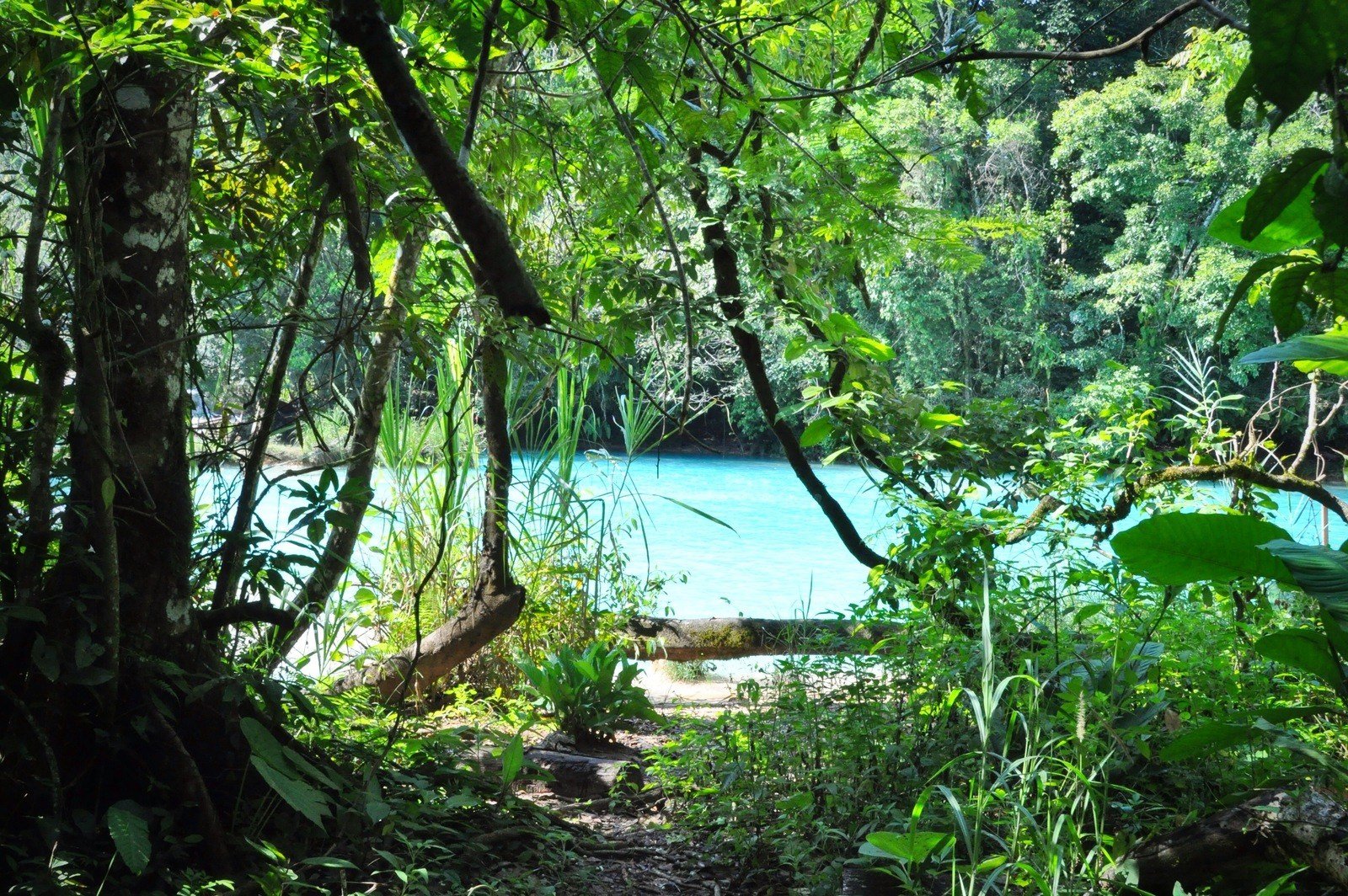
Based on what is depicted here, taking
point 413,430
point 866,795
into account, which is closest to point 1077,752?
point 866,795

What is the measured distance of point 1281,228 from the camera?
4.82ft

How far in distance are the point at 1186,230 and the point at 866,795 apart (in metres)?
17.4

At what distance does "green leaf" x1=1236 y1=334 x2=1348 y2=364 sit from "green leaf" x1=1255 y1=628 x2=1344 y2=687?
47 centimetres

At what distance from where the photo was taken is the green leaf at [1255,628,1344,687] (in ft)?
5.39

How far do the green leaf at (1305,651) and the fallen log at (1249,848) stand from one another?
0.67 feet

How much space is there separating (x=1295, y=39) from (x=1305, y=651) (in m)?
1.59

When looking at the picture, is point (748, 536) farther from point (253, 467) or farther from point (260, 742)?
point (260, 742)

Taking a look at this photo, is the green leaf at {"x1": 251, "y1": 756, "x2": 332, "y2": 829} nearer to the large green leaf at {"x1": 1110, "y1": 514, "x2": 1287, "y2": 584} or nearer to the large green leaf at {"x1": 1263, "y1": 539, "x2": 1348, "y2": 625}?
the large green leaf at {"x1": 1110, "y1": 514, "x2": 1287, "y2": 584}

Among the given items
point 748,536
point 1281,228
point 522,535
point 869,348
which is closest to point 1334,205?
point 1281,228

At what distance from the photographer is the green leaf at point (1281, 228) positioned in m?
1.38

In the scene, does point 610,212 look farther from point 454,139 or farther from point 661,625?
point 661,625

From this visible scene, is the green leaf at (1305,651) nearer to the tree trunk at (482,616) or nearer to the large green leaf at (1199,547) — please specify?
the large green leaf at (1199,547)

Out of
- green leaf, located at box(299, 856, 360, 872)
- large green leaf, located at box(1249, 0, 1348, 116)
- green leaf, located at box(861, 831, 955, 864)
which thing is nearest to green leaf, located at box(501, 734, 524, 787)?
green leaf, located at box(299, 856, 360, 872)

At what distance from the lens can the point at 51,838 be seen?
5.19ft
